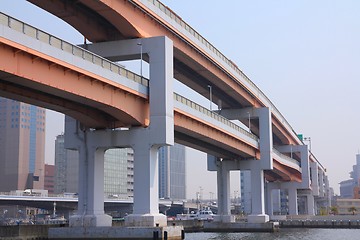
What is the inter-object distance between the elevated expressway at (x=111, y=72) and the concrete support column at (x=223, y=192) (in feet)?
35.3

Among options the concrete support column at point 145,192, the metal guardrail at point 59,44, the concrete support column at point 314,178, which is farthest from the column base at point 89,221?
the concrete support column at point 314,178

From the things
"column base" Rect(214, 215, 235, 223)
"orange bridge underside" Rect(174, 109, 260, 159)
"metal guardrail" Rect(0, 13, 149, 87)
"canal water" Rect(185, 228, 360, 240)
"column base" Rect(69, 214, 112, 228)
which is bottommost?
"canal water" Rect(185, 228, 360, 240)

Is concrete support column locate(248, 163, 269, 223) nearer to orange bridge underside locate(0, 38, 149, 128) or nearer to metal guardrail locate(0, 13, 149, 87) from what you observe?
orange bridge underside locate(0, 38, 149, 128)

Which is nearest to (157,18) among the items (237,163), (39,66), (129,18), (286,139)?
(129,18)

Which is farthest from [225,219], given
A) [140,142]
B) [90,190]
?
[140,142]

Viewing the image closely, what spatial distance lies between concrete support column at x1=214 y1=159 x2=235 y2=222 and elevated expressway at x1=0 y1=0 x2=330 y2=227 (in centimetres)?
1077

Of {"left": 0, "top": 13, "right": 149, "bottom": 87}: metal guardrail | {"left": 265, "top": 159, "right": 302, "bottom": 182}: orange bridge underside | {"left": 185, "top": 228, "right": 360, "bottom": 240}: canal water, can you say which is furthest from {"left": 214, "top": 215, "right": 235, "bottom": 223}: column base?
{"left": 0, "top": 13, "right": 149, "bottom": 87}: metal guardrail

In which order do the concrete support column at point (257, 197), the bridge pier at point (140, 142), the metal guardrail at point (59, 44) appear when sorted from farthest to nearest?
the concrete support column at point (257, 197) → the bridge pier at point (140, 142) → the metal guardrail at point (59, 44)

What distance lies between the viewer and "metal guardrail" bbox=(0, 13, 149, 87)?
3738 cm

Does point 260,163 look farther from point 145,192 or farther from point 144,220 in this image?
point 144,220

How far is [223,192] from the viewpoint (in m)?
94.8

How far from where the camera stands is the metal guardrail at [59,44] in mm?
37375

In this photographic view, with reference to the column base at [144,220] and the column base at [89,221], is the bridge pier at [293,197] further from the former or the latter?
the column base at [144,220]

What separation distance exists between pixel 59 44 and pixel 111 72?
711 cm
